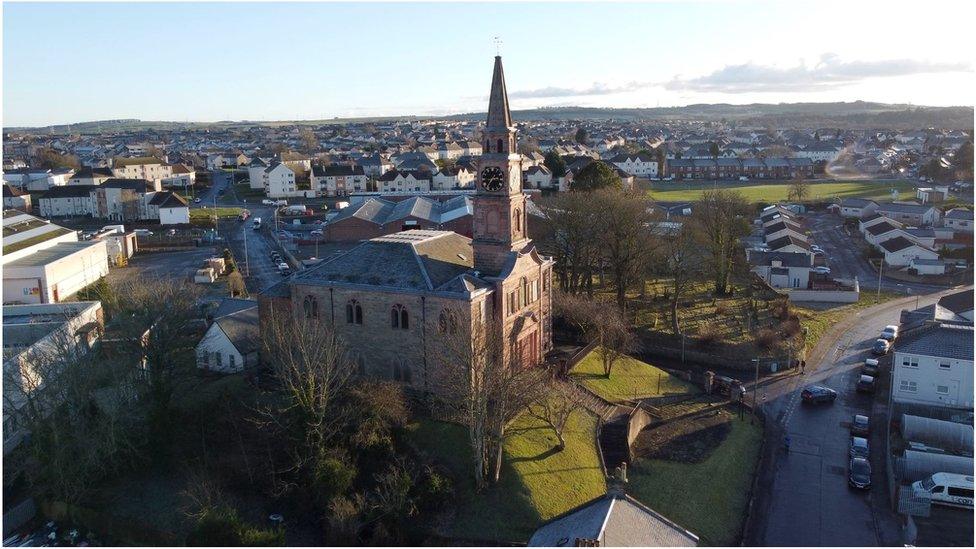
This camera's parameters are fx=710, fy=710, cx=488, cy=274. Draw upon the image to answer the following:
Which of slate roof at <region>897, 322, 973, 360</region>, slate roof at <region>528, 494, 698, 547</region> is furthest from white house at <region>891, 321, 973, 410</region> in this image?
slate roof at <region>528, 494, 698, 547</region>

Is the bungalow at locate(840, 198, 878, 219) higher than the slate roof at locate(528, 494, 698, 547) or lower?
higher

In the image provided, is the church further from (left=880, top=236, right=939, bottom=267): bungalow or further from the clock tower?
(left=880, top=236, right=939, bottom=267): bungalow

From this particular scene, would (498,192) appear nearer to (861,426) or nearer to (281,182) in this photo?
(861,426)

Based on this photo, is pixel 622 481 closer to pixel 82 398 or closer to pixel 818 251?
pixel 82 398

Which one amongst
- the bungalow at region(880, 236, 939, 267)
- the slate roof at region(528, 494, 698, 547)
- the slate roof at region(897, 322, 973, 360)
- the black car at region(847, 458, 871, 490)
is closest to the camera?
the slate roof at region(528, 494, 698, 547)

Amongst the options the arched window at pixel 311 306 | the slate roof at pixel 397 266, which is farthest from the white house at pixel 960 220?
the arched window at pixel 311 306
